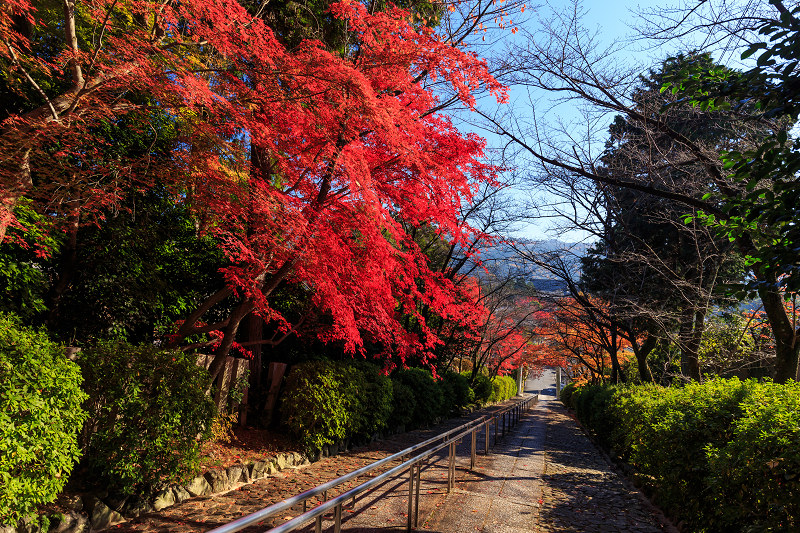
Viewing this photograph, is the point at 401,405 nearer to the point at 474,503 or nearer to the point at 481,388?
the point at 474,503

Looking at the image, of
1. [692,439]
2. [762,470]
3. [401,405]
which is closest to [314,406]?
[401,405]

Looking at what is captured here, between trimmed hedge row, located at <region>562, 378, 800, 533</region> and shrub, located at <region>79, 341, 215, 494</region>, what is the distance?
18.2ft

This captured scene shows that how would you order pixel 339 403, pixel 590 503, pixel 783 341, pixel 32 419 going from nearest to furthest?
pixel 32 419, pixel 783 341, pixel 590 503, pixel 339 403

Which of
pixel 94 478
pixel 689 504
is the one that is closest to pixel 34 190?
pixel 94 478

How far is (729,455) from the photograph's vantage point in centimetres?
381

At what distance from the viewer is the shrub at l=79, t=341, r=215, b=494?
4.75 meters

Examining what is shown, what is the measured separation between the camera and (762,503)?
3.40 metres

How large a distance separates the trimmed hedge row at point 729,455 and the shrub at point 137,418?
5561 millimetres

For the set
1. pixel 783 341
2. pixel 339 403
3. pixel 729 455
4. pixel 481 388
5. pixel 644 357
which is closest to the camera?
pixel 729 455

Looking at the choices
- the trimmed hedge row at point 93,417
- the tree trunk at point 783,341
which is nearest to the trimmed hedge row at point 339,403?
the trimmed hedge row at point 93,417

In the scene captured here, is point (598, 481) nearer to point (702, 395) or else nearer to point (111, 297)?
point (702, 395)

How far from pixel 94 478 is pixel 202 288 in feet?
15.6

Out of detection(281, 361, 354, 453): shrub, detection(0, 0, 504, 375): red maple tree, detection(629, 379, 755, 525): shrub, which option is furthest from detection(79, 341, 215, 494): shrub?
detection(629, 379, 755, 525): shrub

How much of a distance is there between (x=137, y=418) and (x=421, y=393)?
10934 millimetres
